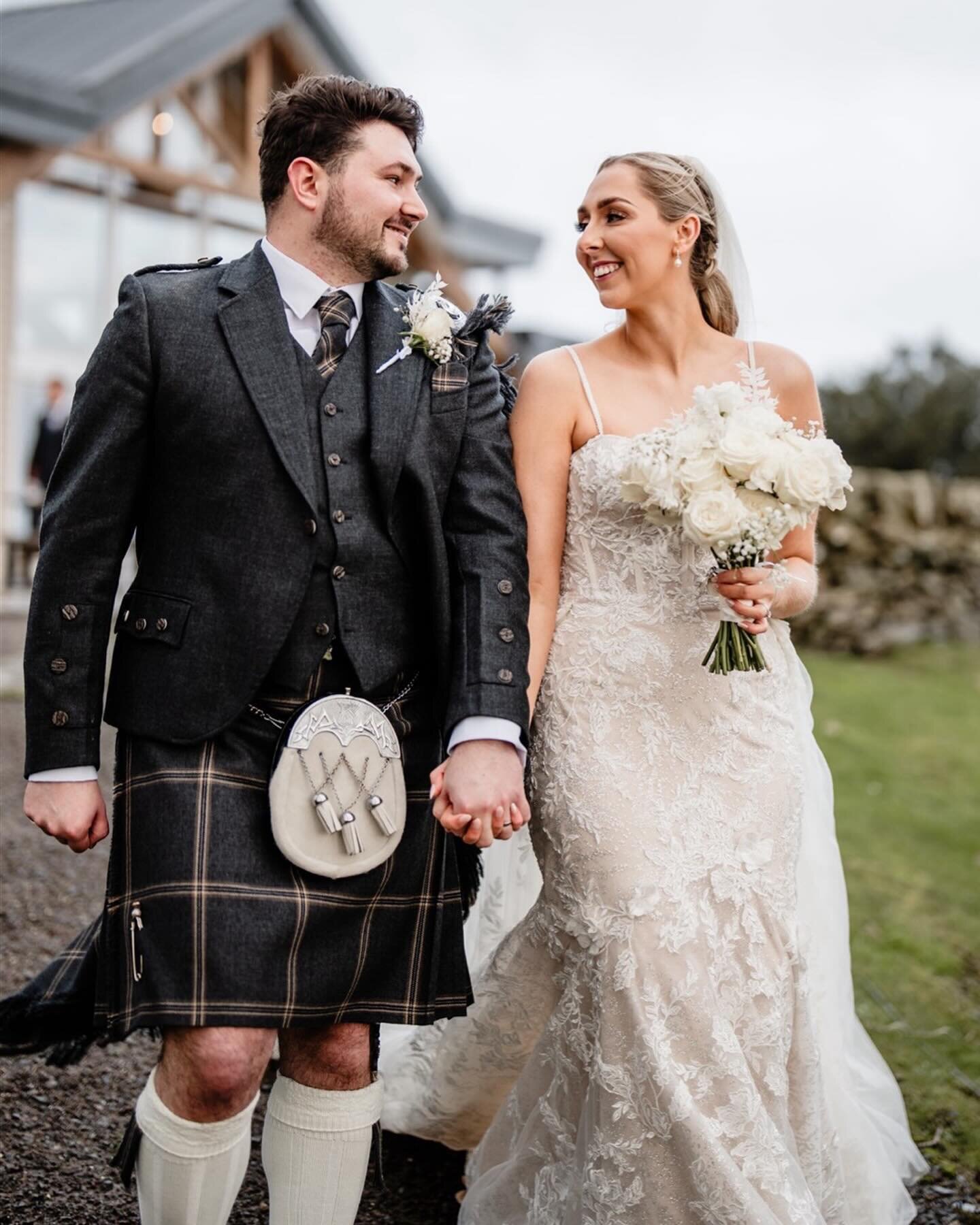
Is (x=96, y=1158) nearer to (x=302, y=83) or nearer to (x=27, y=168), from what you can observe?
(x=302, y=83)

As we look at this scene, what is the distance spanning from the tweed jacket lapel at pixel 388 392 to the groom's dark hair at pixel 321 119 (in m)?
0.29

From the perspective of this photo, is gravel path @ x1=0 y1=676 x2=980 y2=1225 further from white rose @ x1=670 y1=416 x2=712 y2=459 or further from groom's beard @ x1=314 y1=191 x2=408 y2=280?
groom's beard @ x1=314 y1=191 x2=408 y2=280

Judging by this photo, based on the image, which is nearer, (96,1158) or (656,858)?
(656,858)

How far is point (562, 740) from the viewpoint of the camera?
2.98m

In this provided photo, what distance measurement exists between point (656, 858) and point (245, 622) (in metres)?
1.01

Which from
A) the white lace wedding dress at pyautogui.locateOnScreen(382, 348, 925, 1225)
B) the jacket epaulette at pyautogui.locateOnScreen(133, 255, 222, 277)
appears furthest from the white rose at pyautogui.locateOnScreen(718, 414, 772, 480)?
the jacket epaulette at pyautogui.locateOnScreen(133, 255, 222, 277)

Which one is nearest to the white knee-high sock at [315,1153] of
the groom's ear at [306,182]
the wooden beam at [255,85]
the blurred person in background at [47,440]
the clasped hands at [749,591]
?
the clasped hands at [749,591]

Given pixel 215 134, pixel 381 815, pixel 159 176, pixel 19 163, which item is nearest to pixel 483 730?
pixel 381 815

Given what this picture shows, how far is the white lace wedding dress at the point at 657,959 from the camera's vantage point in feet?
8.80

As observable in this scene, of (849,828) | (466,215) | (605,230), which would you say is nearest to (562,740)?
(605,230)

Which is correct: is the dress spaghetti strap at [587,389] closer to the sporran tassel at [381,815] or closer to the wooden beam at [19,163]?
the sporran tassel at [381,815]

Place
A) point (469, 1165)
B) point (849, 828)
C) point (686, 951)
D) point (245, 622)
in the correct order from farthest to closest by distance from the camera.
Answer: point (849, 828), point (469, 1165), point (686, 951), point (245, 622)

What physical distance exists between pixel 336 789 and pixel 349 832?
0.09 m

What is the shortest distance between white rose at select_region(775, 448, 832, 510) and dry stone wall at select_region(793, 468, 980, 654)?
11.0 m
